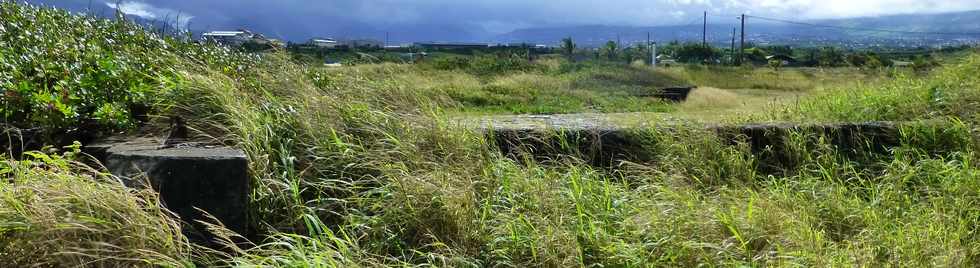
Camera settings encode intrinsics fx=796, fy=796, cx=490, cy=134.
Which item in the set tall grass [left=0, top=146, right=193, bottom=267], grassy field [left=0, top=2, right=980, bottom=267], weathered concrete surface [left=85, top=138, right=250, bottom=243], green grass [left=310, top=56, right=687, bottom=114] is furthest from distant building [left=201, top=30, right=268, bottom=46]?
tall grass [left=0, top=146, right=193, bottom=267]

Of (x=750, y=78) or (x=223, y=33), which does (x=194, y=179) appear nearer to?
(x=223, y=33)

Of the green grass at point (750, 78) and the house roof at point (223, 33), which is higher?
the house roof at point (223, 33)

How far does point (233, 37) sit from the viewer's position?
5.99 m

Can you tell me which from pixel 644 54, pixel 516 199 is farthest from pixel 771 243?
pixel 644 54

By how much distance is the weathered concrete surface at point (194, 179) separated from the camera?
2.94 meters

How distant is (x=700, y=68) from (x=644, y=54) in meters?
8.83

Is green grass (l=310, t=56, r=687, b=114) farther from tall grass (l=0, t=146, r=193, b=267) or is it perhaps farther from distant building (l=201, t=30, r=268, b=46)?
tall grass (l=0, t=146, r=193, b=267)

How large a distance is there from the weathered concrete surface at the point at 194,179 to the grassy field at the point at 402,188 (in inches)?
4.4

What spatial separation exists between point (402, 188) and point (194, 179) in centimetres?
82

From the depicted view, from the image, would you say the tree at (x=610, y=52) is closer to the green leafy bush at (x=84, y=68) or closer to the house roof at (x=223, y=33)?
the house roof at (x=223, y=33)

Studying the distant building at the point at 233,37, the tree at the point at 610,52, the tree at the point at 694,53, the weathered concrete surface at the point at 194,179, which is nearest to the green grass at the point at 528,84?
the distant building at the point at 233,37

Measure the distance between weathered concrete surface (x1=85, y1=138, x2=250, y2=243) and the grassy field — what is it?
11 cm

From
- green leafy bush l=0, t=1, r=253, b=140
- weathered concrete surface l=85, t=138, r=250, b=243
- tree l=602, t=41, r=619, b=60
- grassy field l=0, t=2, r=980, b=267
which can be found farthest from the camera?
tree l=602, t=41, r=619, b=60

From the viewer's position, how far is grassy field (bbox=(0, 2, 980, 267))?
2.66 meters
